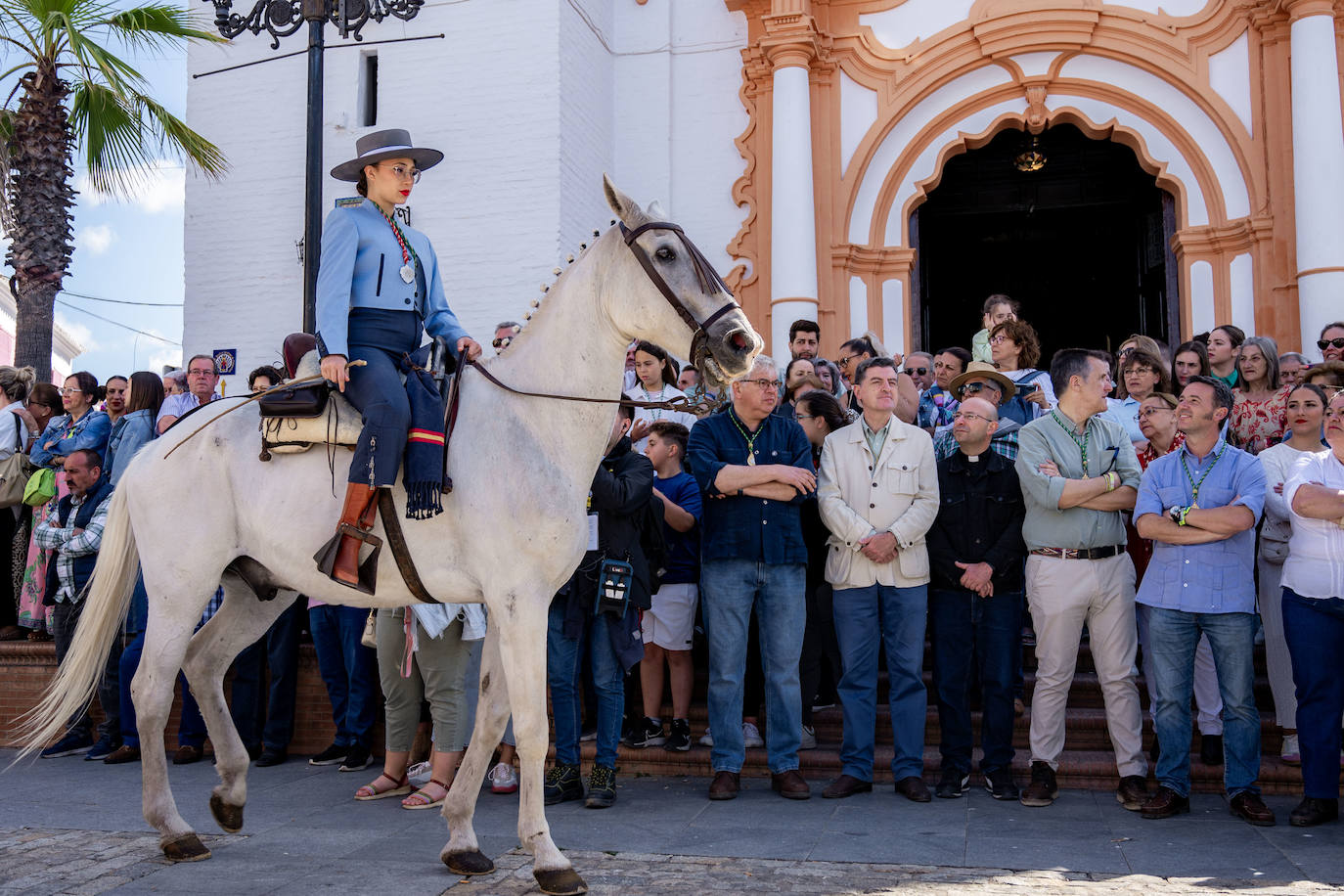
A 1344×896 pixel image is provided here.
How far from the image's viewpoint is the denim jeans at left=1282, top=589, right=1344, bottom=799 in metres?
5.48

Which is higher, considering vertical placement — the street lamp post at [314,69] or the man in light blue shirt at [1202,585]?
the street lamp post at [314,69]

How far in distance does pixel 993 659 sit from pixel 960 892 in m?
2.09

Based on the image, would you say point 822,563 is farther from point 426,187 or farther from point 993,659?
point 426,187

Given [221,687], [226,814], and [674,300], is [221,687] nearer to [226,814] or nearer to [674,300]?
[226,814]

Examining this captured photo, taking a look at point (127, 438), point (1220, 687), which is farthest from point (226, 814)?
point (1220, 687)

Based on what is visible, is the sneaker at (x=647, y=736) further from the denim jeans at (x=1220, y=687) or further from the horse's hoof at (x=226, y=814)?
the denim jeans at (x=1220, y=687)

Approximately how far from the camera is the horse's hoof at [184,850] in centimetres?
495

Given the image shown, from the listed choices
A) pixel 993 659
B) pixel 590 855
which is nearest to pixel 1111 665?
pixel 993 659

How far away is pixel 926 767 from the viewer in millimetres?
6492

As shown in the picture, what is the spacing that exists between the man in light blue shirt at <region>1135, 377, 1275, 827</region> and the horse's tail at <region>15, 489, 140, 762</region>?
4784 millimetres

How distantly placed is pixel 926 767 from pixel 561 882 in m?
2.78

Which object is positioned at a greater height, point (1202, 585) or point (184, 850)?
point (1202, 585)

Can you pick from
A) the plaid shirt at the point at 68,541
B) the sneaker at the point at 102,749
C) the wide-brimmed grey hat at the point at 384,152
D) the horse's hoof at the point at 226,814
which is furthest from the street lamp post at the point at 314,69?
the horse's hoof at the point at 226,814

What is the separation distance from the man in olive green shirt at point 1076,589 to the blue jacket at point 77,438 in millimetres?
6228
